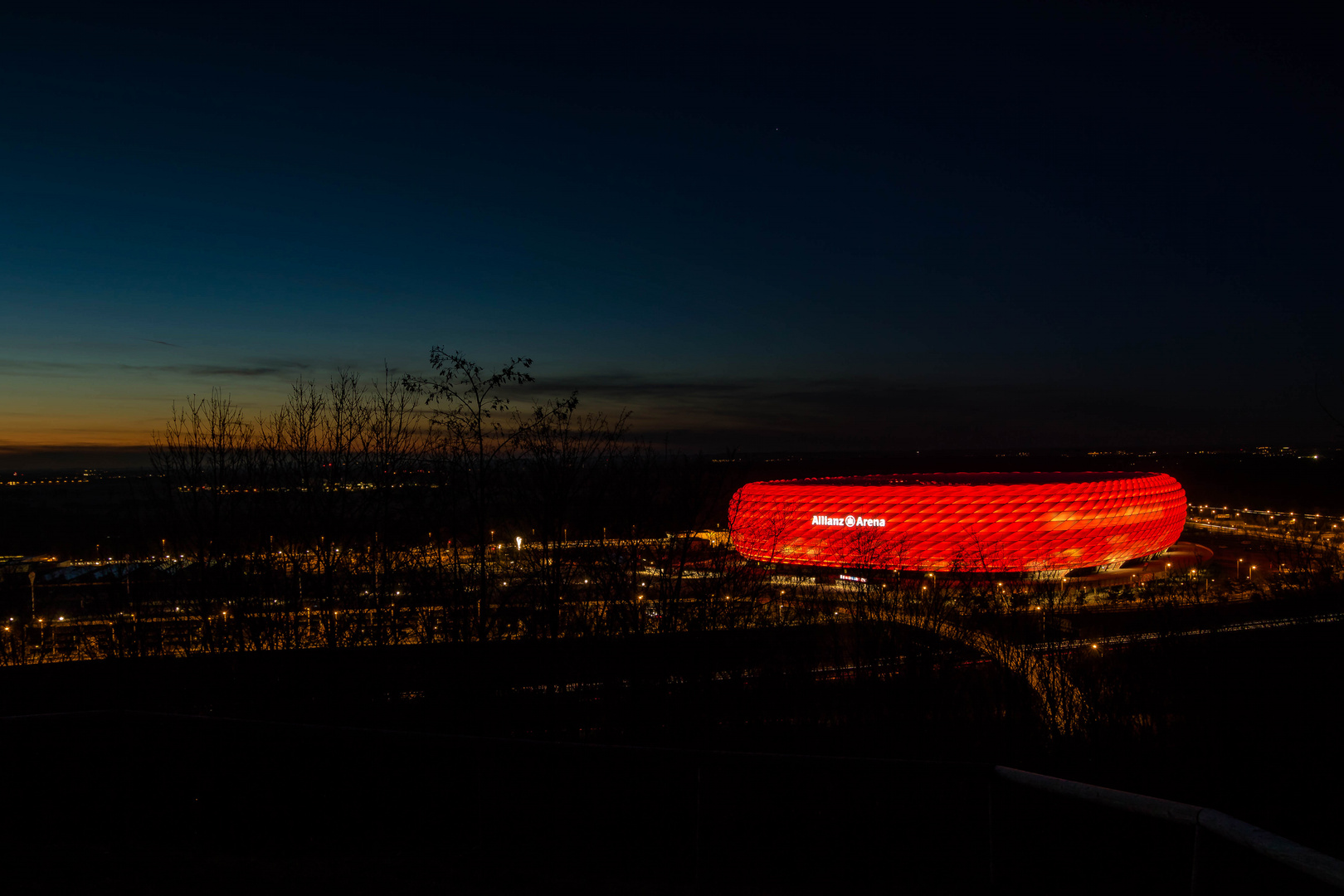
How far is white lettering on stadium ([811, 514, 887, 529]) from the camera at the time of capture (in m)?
51.7

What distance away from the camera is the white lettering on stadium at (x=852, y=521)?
51719 millimetres

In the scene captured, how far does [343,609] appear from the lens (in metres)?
16.1

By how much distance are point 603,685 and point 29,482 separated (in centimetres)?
20611

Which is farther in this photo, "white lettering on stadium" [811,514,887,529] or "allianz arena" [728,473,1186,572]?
"white lettering on stadium" [811,514,887,529]

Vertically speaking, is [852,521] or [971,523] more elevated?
[852,521]

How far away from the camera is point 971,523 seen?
168 ft

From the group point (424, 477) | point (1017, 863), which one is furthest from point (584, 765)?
point (424, 477)

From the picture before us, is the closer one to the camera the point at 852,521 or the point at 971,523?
the point at 971,523

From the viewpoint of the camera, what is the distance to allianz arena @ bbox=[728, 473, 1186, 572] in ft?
168

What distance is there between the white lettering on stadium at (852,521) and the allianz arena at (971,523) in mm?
63

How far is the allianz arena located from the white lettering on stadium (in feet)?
0.21

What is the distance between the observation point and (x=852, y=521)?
5238cm

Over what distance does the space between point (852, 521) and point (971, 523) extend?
8550 millimetres

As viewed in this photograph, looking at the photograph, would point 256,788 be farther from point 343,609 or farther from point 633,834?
point 343,609
